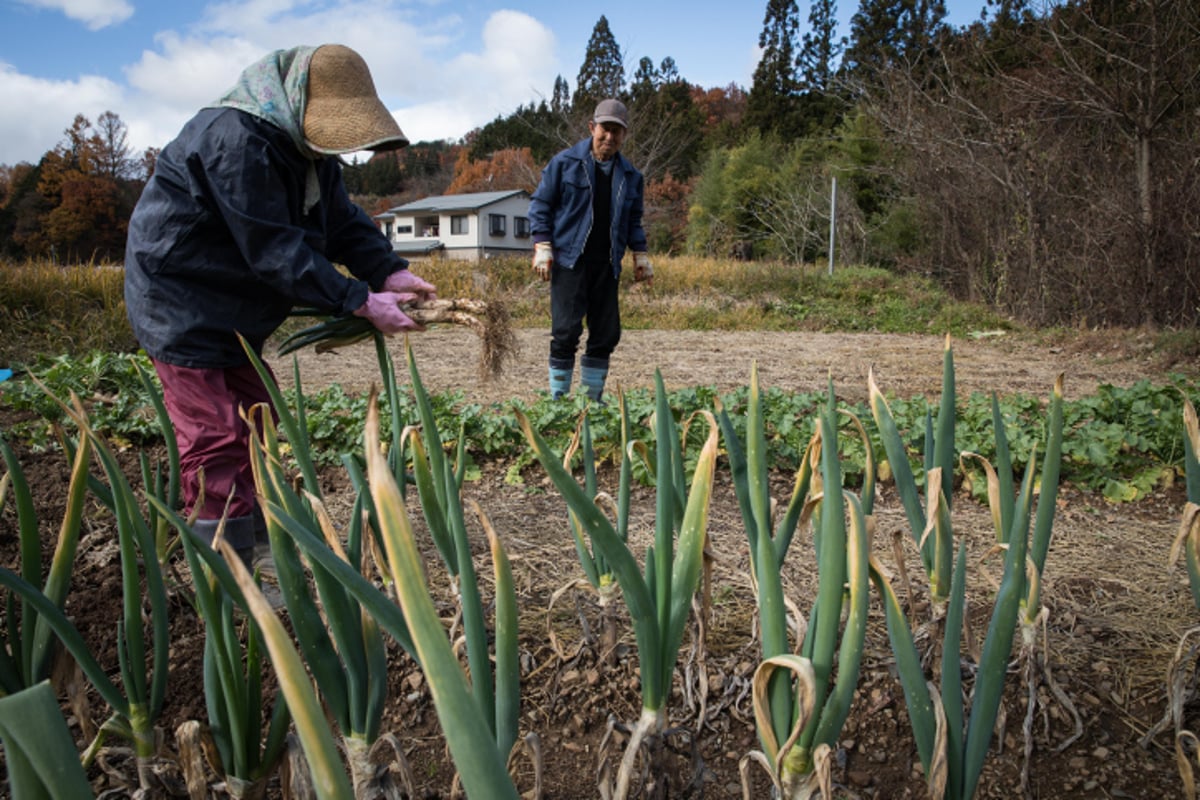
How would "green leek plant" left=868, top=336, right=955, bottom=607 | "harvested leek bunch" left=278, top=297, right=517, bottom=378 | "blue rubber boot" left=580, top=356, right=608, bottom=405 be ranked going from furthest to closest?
"blue rubber boot" left=580, top=356, right=608, bottom=405 < "harvested leek bunch" left=278, top=297, right=517, bottom=378 < "green leek plant" left=868, top=336, right=955, bottom=607

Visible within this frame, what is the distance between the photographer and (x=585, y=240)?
15.5 feet

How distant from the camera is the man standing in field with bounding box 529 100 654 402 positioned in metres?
4.73

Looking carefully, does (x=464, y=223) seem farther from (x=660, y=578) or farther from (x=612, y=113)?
(x=660, y=578)

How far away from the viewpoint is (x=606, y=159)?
15.8ft

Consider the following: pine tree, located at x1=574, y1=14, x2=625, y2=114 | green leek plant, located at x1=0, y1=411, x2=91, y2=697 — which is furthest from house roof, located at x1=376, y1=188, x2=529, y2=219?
green leek plant, located at x1=0, y1=411, x2=91, y2=697

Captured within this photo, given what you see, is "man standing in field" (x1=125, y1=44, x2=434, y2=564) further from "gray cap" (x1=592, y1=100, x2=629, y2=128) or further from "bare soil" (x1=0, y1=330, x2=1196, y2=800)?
"gray cap" (x1=592, y1=100, x2=629, y2=128)

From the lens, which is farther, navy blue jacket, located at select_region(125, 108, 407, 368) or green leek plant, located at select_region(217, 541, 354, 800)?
navy blue jacket, located at select_region(125, 108, 407, 368)

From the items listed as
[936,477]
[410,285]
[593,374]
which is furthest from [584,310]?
[936,477]

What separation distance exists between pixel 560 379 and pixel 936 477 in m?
3.64

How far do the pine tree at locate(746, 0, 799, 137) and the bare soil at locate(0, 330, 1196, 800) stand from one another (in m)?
32.9

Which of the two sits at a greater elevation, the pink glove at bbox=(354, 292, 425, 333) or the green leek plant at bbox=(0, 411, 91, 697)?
the pink glove at bbox=(354, 292, 425, 333)

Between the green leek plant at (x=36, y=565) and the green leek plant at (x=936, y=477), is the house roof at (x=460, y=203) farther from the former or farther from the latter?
the green leek plant at (x=36, y=565)

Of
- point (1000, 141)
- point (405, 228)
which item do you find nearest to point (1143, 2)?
point (1000, 141)

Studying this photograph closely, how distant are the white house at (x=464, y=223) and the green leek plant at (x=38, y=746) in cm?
4514
